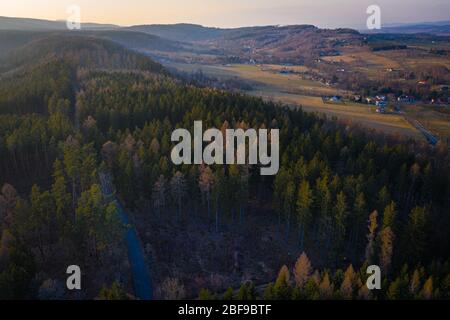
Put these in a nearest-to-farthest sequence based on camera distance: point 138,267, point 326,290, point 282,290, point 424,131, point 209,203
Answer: point 282,290 < point 326,290 < point 138,267 < point 209,203 < point 424,131

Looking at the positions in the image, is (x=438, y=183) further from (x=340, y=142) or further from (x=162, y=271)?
(x=162, y=271)

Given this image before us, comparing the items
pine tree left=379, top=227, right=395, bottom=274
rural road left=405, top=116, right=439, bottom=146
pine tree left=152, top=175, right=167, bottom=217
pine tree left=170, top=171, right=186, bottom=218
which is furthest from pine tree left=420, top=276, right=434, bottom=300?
rural road left=405, top=116, right=439, bottom=146

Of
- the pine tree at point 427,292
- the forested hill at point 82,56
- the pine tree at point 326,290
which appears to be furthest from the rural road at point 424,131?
the forested hill at point 82,56

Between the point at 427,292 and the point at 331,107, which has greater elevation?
the point at 331,107

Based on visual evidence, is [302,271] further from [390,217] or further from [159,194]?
[159,194]

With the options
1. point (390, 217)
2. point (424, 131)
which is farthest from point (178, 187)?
point (424, 131)

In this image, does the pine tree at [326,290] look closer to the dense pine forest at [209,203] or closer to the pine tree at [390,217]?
the dense pine forest at [209,203]
